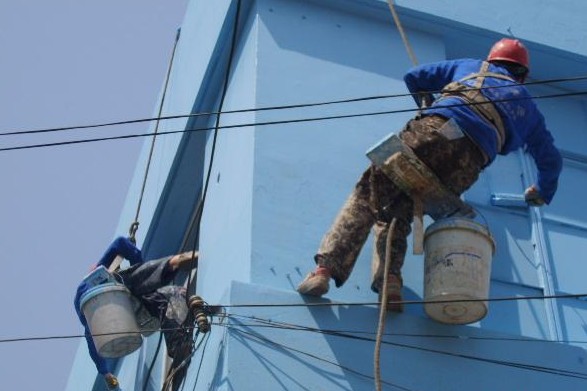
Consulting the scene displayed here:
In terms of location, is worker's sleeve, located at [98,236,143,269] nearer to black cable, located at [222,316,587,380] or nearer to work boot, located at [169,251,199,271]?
work boot, located at [169,251,199,271]

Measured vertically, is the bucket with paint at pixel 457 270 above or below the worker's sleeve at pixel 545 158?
below

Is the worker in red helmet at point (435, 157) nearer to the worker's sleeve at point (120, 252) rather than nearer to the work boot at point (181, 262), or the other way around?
the work boot at point (181, 262)

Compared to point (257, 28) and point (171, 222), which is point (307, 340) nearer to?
point (257, 28)

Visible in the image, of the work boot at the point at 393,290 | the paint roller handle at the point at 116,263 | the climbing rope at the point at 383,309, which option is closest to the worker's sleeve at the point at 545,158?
the climbing rope at the point at 383,309

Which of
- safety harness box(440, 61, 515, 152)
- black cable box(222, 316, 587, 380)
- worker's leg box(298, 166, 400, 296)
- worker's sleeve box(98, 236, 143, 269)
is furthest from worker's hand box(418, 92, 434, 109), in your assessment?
worker's sleeve box(98, 236, 143, 269)

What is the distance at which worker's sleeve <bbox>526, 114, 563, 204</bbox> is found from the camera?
25.2ft

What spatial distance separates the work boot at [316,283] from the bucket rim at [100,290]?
5.38ft

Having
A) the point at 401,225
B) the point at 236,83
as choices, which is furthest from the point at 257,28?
the point at 401,225

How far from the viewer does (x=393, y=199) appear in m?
7.25

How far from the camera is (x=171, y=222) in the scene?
34.5 feet

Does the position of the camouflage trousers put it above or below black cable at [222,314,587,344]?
above

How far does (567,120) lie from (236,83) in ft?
8.39

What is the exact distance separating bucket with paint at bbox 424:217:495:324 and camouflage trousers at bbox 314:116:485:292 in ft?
0.70

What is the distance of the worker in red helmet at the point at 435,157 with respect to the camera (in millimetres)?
7074
